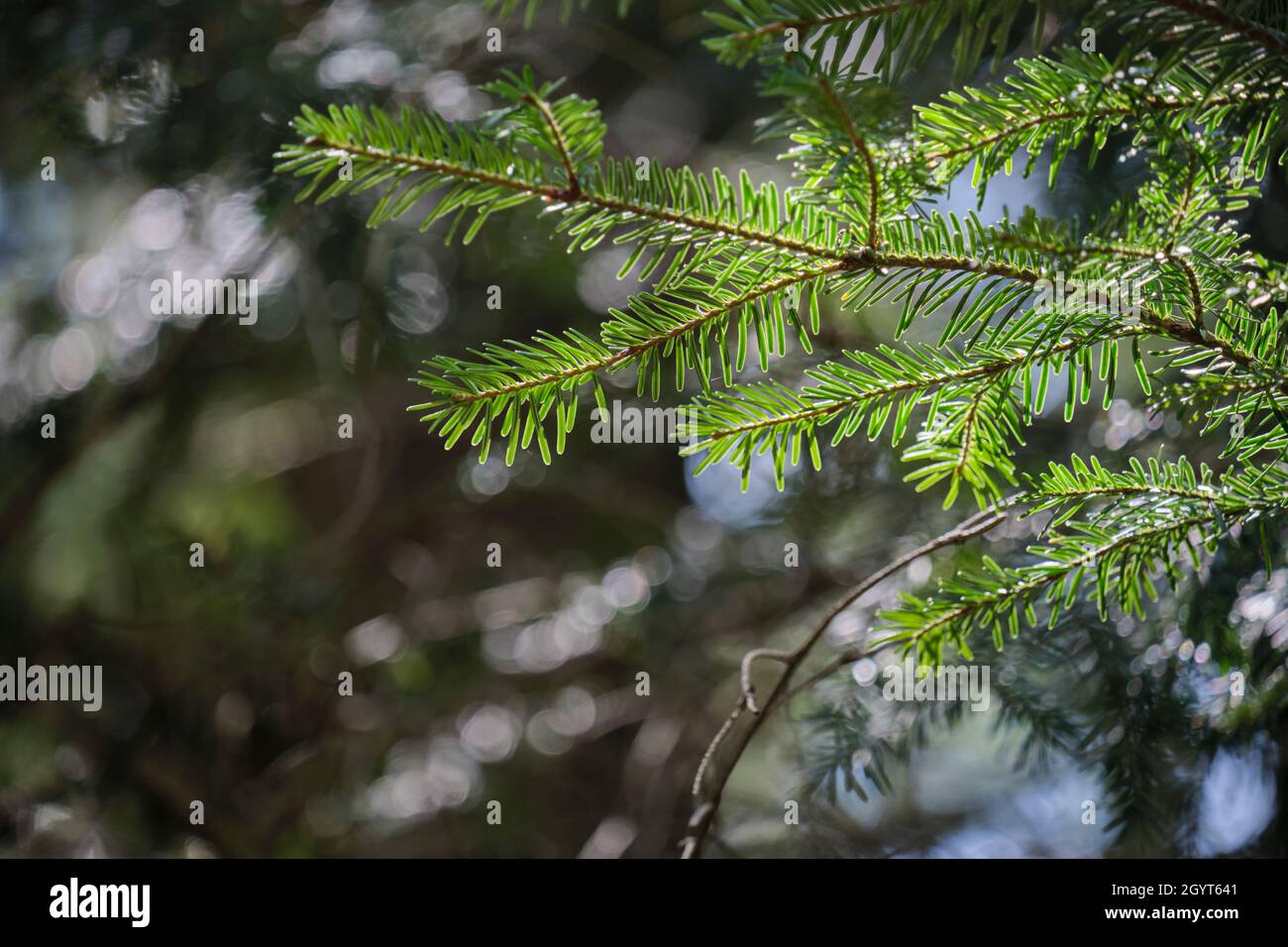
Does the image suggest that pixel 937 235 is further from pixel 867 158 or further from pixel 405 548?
pixel 405 548

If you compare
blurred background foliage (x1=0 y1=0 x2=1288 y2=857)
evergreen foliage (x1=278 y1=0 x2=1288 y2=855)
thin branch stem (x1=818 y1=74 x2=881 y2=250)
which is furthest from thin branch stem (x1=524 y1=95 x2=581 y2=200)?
blurred background foliage (x1=0 y1=0 x2=1288 y2=857)

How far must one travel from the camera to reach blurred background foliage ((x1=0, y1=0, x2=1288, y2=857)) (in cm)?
92

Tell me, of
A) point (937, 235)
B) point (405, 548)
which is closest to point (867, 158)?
point (937, 235)

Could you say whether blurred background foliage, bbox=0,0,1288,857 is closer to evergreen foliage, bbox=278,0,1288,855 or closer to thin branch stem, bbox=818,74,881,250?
evergreen foliage, bbox=278,0,1288,855

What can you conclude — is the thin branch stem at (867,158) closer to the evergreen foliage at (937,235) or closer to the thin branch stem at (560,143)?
the evergreen foliage at (937,235)

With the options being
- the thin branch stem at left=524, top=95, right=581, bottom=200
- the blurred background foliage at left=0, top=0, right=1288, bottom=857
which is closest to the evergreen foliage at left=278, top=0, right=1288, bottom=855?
the thin branch stem at left=524, top=95, right=581, bottom=200

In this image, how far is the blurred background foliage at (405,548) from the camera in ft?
3.01

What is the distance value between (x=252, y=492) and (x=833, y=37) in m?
1.60

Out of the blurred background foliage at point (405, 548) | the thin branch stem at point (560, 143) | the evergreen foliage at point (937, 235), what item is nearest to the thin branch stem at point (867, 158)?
the evergreen foliage at point (937, 235)

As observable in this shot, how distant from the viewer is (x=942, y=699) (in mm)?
895

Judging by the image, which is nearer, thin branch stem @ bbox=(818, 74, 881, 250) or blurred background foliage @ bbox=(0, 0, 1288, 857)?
thin branch stem @ bbox=(818, 74, 881, 250)

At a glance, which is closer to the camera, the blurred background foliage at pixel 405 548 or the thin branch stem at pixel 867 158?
the thin branch stem at pixel 867 158
